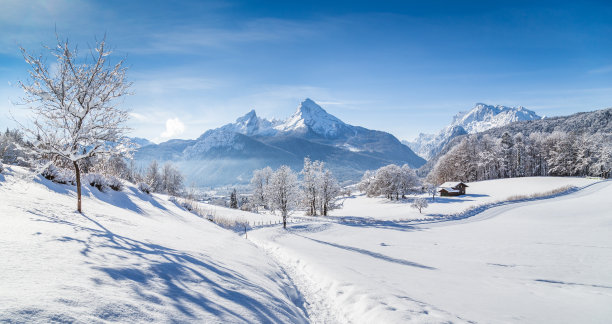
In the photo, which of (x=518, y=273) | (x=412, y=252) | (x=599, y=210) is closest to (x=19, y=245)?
(x=518, y=273)

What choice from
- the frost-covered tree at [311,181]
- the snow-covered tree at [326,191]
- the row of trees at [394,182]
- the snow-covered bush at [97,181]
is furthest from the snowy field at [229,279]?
the row of trees at [394,182]

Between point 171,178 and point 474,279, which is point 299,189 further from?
point 171,178

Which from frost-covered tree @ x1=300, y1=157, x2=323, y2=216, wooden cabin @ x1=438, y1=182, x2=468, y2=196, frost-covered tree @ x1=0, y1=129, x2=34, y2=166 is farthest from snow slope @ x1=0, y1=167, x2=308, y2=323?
wooden cabin @ x1=438, y1=182, x2=468, y2=196

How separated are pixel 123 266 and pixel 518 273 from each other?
16031mm

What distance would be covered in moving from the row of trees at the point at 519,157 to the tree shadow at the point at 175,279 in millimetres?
92748

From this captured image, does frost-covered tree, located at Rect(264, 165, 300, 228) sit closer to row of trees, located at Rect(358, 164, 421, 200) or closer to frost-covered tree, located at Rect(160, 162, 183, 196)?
row of trees, located at Rect(358, 164, 421, 200)

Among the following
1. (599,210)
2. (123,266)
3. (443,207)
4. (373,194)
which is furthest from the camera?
(373,194)

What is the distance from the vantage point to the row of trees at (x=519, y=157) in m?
71.2

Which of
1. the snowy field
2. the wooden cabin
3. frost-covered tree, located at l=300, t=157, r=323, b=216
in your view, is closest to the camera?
the snowy field

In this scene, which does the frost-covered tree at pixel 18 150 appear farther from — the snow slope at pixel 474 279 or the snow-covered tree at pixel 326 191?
the snow-covered tree at pixel 326 191

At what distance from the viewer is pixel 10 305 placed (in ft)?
8.10

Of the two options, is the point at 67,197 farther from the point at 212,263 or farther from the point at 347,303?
the point at 347,303

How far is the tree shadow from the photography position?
4043 mm

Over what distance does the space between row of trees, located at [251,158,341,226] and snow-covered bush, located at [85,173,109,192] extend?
20690mm
